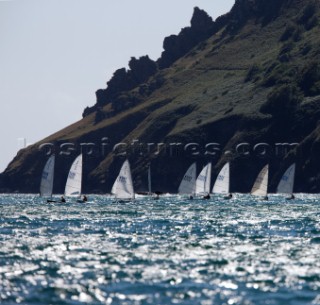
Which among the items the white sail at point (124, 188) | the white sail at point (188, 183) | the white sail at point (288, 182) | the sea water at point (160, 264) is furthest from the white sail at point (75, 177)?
the sea water at point (160, 264)

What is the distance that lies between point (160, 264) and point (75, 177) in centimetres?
8321

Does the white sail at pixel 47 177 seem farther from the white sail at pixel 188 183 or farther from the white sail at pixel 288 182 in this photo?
the white sail at pixel 288 182

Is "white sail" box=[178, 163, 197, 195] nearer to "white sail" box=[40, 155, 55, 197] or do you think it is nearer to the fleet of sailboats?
the fleet of sailboats

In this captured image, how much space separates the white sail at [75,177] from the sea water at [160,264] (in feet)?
162

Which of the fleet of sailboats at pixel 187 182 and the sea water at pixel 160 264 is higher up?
the fleet of sailboats at pixel 187 182

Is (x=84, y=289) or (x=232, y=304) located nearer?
(x=232, y=304)

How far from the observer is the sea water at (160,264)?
36.8 m

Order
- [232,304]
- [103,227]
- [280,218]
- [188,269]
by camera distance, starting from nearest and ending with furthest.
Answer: [232,304] → [188,269] → [103,227] → [280,218]

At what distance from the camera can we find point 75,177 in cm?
12900

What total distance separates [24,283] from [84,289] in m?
3.39

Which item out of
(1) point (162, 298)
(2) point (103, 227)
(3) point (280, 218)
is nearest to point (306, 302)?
(1) point (162, 298)

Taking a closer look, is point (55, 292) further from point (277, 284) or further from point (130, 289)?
point (277, 284)

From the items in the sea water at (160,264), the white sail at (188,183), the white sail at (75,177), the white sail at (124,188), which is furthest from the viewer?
the white sail at (188,183)

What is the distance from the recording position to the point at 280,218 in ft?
290
